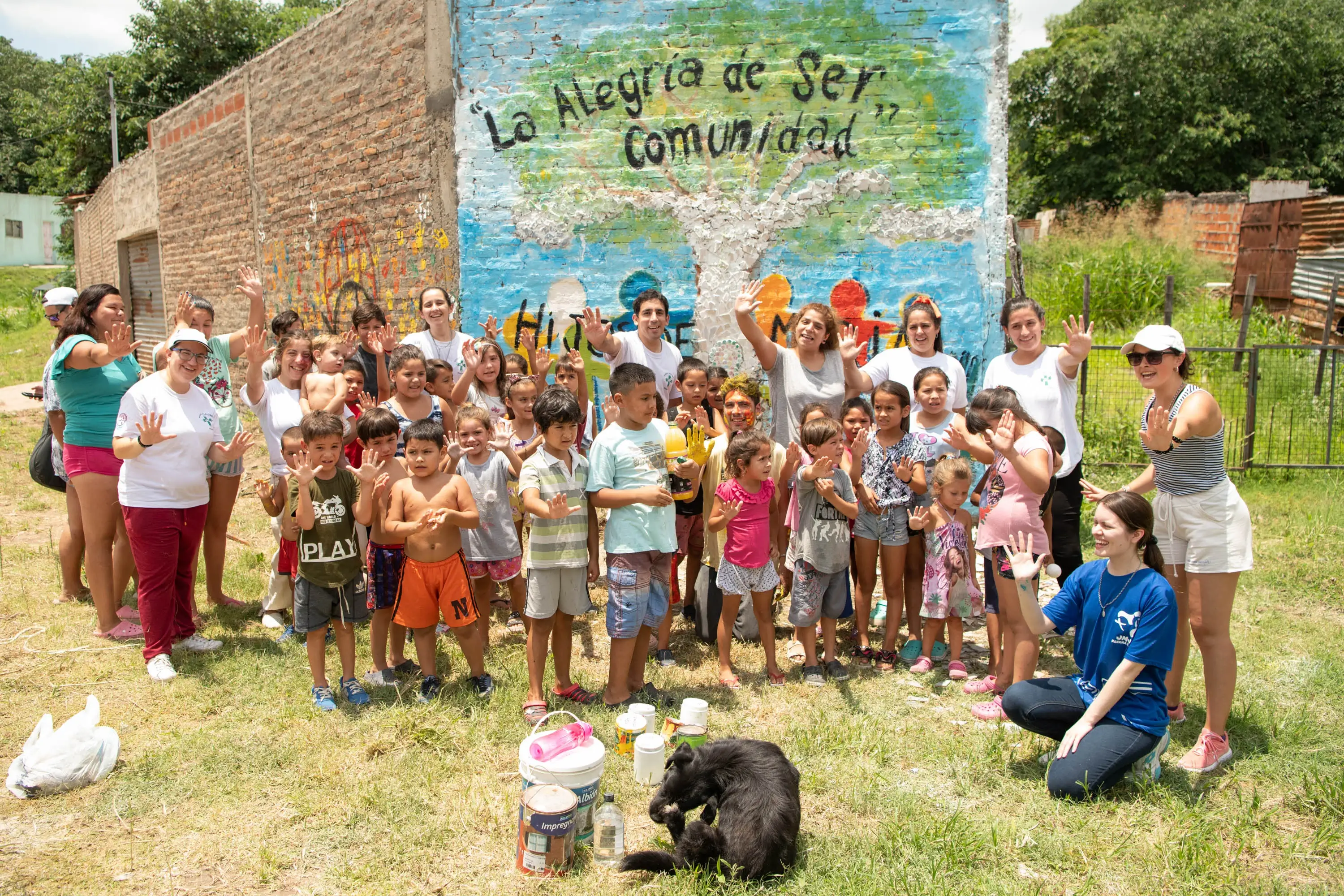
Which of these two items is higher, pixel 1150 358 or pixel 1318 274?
pixel 1318 274

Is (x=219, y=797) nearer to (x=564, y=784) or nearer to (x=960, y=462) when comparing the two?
(x=564, y=784)

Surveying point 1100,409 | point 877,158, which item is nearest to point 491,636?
point 877,158

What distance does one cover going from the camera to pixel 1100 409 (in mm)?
9961

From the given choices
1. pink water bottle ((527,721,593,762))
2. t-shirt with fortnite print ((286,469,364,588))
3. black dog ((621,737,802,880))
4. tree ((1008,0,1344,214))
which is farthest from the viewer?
tree ((1008,0,1344,214))

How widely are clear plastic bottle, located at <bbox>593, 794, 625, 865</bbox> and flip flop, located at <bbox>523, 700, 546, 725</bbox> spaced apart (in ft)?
3.09

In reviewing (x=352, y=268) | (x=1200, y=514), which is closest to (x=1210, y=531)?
(x=1200, y=514)

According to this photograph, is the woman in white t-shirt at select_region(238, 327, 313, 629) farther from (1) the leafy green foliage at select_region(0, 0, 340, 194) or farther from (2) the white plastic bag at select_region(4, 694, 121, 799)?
(1) the leafy green foliage at select_region(0, 0, 340, 194)

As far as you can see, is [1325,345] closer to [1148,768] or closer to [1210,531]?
[1210,531]

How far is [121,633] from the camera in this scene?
519 cm

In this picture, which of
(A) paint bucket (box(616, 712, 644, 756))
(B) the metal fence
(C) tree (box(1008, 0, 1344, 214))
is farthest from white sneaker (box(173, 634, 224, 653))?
(C) tree (box(1008, 0, 1344, 214))

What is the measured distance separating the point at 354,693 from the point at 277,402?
75.4 inches

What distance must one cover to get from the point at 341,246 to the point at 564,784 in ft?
23.9

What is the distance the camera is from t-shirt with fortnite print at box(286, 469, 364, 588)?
13.9ft

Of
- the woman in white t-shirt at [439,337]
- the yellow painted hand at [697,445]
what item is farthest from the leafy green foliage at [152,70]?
the yellow painted hand at [697,445]
